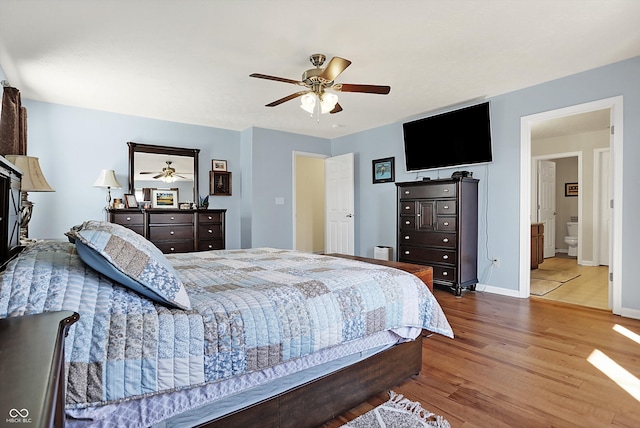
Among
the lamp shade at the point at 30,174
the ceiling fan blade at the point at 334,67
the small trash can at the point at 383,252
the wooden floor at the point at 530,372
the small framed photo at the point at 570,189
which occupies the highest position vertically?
the ceiling fan blade at the point at 334,67

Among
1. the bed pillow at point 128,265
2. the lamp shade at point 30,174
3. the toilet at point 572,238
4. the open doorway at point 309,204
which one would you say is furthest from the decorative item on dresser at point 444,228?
the toilet at point 572,238

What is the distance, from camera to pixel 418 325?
192 centimetres

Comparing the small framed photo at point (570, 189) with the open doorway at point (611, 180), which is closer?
the open doorway at point (611, 180)

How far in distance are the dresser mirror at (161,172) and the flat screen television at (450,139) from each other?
3.33 m

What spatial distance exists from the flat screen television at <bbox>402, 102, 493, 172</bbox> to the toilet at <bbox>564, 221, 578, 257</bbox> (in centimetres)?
465

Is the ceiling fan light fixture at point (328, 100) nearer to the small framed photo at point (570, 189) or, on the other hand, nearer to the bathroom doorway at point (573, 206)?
the bathroom doorway at point (573, 206)

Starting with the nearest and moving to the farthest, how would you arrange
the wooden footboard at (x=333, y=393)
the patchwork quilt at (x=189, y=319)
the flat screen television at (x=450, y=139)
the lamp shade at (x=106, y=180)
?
1. the patchwork quilt at (x=189, y=319)
2. the wooden footboard at (x=333, y=393)
3. the flat screen television at (x=450, y=139)
4. the lamp shade at (x=106, y=180)

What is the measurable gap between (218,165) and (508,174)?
4.26 m

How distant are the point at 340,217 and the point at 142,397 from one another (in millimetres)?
5242

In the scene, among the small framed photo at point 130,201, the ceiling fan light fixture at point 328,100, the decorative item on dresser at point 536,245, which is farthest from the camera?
the decorative item on dresser at point 536,245

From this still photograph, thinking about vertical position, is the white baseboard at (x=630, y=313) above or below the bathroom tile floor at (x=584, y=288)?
above

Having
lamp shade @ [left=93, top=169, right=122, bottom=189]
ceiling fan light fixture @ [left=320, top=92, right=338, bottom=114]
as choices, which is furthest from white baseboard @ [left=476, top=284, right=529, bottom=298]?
lamp shade @ [left=93, top=169, right=122, bottom=189]

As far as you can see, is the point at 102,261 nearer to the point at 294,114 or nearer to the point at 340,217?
the point at 294,114

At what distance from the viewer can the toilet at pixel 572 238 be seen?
7227mm
